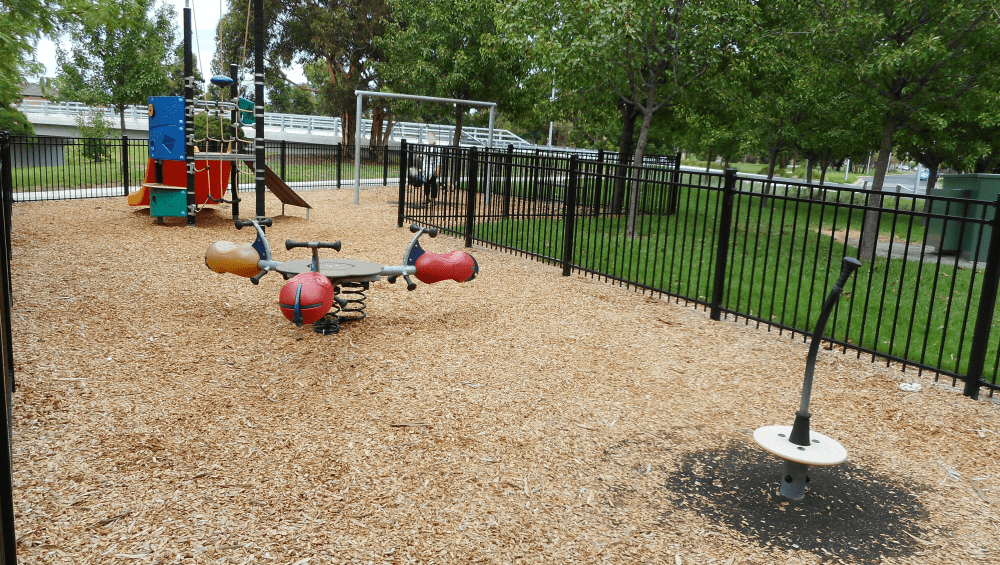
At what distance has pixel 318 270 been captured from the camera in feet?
21.0

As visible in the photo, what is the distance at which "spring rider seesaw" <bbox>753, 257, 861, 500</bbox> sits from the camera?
3.69 m

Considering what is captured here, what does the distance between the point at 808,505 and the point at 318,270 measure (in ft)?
14.4

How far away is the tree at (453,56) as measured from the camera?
2127 cm

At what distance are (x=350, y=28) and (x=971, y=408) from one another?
37.2 meters

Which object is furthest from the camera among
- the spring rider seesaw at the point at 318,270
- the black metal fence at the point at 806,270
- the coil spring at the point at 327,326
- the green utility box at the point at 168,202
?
the green utility box at the point at 168,202

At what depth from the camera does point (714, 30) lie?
1244 cm

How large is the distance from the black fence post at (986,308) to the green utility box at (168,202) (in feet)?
38.0

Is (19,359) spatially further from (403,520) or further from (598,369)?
(598,369)

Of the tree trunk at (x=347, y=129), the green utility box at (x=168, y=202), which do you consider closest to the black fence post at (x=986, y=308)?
the green utility box at (x=168, y=202)

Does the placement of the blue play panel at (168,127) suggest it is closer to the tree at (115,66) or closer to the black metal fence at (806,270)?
the black metal fence at (806,270)

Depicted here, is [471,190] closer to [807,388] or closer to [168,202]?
[168,202]

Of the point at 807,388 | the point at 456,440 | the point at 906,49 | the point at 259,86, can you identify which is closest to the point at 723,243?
the point at 807,388

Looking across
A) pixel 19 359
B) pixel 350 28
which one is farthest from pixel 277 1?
pixel 19 359

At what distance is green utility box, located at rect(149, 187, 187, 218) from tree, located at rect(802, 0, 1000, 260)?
37.6ft
